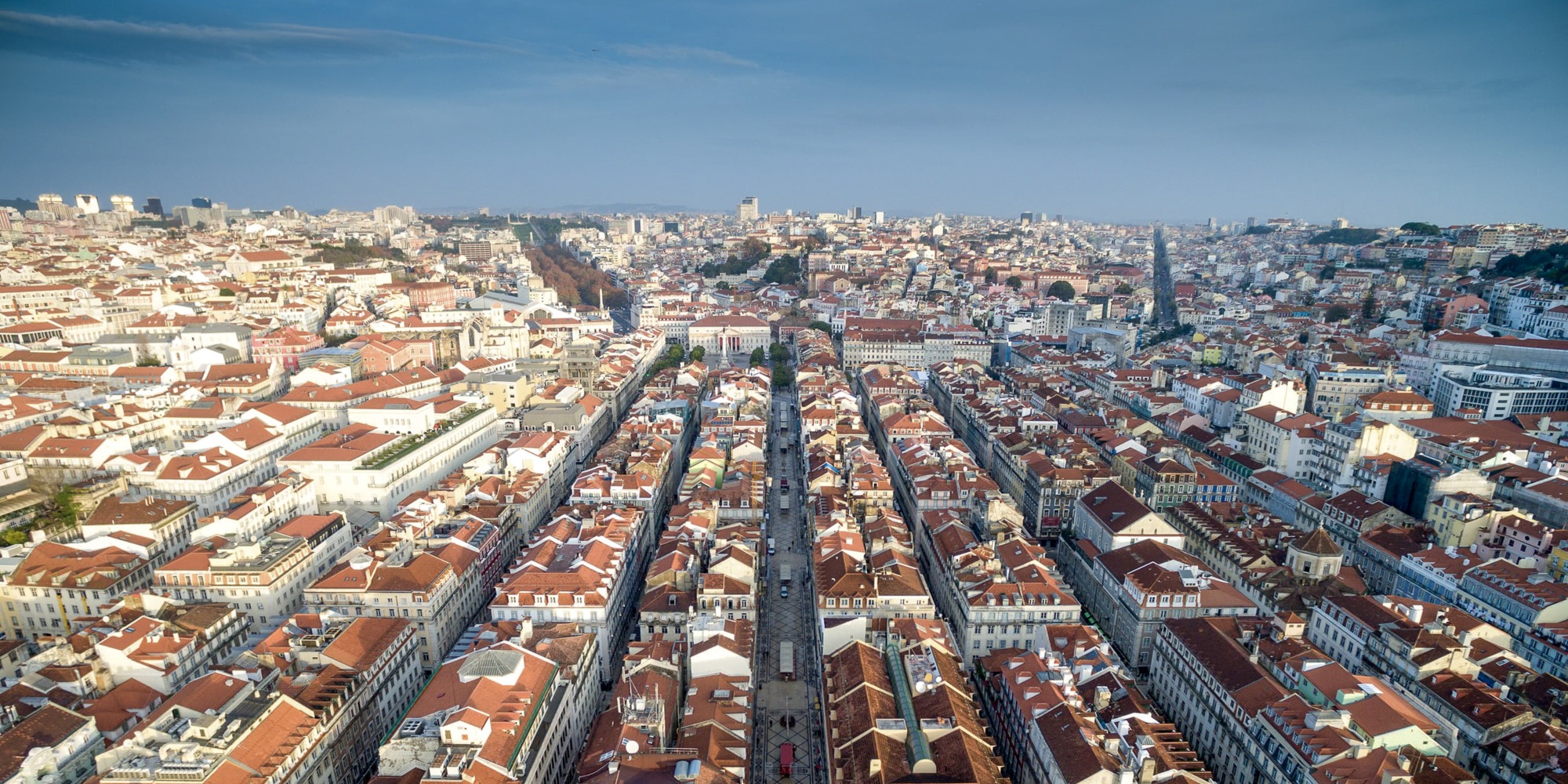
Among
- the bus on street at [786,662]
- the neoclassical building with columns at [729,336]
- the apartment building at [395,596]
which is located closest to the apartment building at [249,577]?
the apartment building at [395,596]

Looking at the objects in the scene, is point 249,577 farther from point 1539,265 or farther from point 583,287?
point 583,287

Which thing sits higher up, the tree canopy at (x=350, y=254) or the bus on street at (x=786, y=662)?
A: the tree canopy at (x=350, y=254)

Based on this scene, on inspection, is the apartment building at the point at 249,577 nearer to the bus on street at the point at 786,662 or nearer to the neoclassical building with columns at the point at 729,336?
the bus on street at the point at 786,662

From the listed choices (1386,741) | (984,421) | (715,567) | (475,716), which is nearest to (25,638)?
(475,716)

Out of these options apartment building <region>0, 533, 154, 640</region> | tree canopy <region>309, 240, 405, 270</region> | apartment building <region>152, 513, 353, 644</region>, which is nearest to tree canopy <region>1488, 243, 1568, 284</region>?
apartment building <region>152, 513, 353, 644</region>

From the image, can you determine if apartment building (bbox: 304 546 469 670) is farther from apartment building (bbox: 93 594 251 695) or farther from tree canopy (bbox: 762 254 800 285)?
tree canopy (bbox: 762 254 800 285)

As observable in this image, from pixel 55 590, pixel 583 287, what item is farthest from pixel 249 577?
pixel 583 287

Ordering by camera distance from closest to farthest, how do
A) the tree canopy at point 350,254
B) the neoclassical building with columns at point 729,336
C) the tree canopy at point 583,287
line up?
the neoclassical building with columns at point 729,336 < the tree canopy at point 350,254 < the tree canopy at point 583,287

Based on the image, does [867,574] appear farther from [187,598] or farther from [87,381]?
[87,381]
